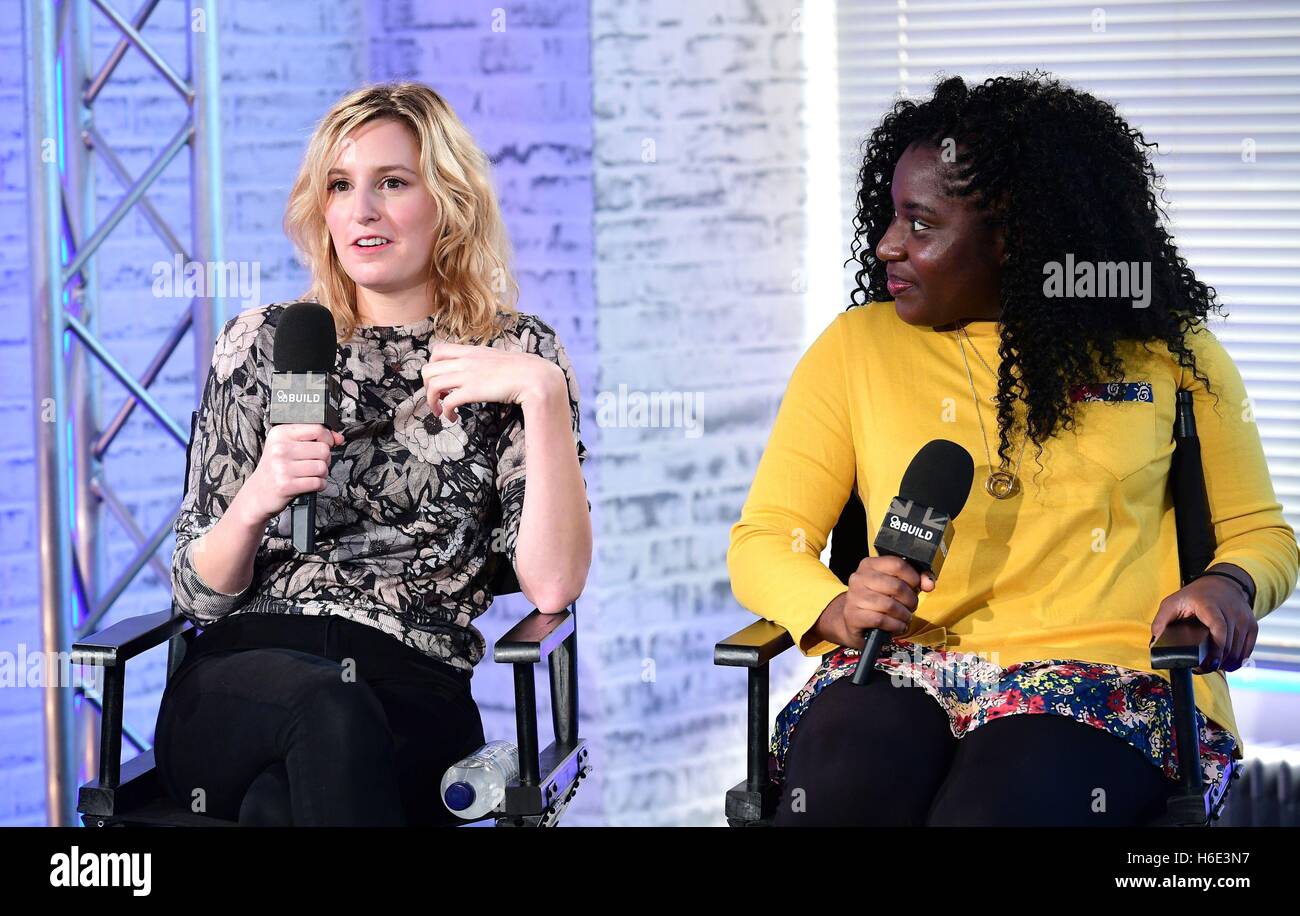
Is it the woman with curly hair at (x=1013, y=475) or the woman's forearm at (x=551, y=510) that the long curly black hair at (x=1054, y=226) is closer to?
the woman with curly hair at (x=1013, y=475)

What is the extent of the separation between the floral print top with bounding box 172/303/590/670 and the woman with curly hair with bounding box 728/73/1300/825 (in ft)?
1.50

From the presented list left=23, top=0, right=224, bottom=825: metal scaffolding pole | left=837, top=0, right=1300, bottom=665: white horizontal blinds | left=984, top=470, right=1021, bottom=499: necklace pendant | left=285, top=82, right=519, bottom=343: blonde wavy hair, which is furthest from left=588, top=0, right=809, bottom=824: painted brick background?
left=984, top=470, right=1021, bottom=499: necklace pendant

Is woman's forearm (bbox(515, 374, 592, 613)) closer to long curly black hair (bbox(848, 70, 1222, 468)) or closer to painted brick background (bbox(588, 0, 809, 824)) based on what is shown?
long curly black hair (bbox(848, 70, 1222, 468))

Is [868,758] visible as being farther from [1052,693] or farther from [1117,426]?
[1117,426]

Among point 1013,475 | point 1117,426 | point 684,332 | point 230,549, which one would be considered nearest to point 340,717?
point 230,549

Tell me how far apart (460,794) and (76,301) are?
1555mm

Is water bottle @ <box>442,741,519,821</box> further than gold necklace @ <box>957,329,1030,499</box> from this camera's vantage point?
No

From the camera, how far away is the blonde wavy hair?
8.07ft

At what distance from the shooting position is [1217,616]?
220cm

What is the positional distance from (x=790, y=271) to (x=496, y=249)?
1.58m

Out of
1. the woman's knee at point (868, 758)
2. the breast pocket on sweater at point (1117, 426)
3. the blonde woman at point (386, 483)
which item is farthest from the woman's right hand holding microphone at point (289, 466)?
the breast pocket on sweater at point (1117, 426)

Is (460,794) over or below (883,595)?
below

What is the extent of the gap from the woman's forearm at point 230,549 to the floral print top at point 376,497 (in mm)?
34

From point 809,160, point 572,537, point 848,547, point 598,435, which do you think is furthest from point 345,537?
point 809,160
